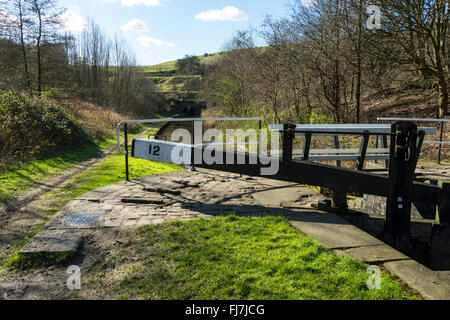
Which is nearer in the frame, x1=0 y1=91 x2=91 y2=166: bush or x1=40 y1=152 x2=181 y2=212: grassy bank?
x1=40 y1=152 x2=181 y2=212: grassy bank

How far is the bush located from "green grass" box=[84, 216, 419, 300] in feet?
21.6

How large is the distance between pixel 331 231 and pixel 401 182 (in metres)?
1.40

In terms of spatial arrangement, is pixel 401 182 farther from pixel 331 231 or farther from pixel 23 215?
pixel 23 215

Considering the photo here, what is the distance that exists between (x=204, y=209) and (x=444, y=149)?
29.0 ft

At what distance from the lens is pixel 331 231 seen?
398 cm

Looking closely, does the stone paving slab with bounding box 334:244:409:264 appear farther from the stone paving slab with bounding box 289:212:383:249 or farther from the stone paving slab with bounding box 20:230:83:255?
the stone paving slab with bounding box 20:230:83:255

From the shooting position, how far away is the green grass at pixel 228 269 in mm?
2646

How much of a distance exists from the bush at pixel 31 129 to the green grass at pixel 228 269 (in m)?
6.58

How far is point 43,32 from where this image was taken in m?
21.0

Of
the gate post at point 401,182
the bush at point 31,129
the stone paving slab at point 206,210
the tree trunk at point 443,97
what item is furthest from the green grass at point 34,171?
the tree trunk at point 443,97

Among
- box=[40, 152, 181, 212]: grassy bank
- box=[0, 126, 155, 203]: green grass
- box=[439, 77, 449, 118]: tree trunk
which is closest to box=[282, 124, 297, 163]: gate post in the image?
box=[40, 152, 181, 212]: grassy bank

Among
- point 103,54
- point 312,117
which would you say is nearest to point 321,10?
point 312,117

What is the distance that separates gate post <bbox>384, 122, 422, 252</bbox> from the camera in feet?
14.1
